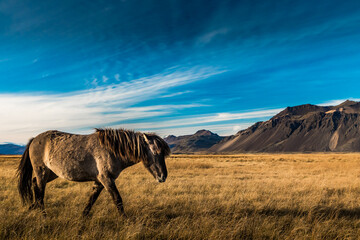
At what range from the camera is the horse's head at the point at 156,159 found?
4.96 metres

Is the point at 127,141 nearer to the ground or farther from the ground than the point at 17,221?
farther from the ground

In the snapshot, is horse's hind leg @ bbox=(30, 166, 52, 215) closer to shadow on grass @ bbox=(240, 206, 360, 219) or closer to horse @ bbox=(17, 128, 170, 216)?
horse @ bbox=(17, 128, 170, 216)

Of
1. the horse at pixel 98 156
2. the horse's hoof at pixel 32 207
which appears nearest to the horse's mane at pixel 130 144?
the horse at pixel 98 156

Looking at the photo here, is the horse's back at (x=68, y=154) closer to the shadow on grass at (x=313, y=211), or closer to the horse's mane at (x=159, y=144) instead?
the horse's mane at (x=159, y=144)

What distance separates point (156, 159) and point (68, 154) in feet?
6.37

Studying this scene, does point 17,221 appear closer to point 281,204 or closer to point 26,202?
point 26,202

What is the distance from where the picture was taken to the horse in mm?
4938

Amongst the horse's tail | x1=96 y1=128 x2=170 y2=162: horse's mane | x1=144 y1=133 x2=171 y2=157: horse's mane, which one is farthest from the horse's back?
x1=144 y1=133 x2=171 y2=157: horse's mane

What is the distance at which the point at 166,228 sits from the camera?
4547 millimetres

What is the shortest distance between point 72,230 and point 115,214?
1.26 metres

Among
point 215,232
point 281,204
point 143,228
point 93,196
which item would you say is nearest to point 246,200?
point 281,204

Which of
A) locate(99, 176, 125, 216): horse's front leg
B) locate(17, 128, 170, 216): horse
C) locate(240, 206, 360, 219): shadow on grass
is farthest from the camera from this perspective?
locate(240, 206, 360, 219): shadow on grass

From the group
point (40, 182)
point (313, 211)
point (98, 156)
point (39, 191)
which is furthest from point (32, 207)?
point (313, 211)

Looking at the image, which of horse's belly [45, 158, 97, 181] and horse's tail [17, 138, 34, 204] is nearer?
horse's belly [45, 158, 97, 181]
